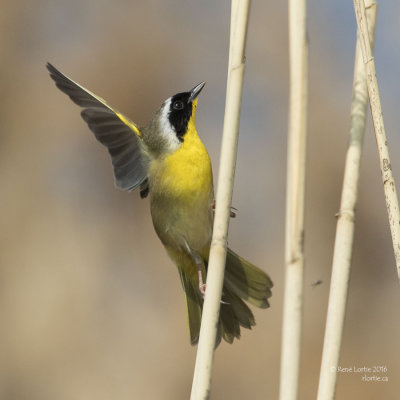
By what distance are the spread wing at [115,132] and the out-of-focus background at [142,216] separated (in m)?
1.87

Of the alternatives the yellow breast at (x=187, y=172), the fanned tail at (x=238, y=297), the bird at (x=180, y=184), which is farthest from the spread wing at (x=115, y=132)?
the fanned tail at (x=238, y=297)

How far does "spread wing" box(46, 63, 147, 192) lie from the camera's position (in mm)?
2969

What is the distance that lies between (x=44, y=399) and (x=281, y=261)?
1917mm

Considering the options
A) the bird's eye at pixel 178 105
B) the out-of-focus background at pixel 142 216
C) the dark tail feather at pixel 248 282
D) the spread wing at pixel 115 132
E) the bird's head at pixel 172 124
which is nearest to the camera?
the dark tail feather at pixel 248 282

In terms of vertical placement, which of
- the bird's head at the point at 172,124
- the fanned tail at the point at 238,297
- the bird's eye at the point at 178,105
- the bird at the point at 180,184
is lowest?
the fanned tail at the point at 238,297

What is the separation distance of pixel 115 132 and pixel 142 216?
2.30m

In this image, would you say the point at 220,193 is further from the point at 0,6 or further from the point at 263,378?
the point at 0,6

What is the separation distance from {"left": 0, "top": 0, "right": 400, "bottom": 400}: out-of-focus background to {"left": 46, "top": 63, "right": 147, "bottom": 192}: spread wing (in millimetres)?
1875

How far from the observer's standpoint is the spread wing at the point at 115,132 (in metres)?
Result: 2.97

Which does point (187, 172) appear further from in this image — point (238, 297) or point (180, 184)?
point (238, 297)

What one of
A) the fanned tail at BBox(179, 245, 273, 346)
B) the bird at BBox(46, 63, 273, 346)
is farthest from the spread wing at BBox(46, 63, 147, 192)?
the fanned tail at BBox(179, 245, 273, 346)

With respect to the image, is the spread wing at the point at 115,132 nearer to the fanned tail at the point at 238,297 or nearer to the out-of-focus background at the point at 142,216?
the fanned tail at the point at 238,297

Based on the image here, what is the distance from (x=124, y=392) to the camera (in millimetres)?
4941

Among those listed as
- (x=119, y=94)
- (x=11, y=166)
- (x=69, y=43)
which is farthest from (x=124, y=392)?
(x=69, y=43)
